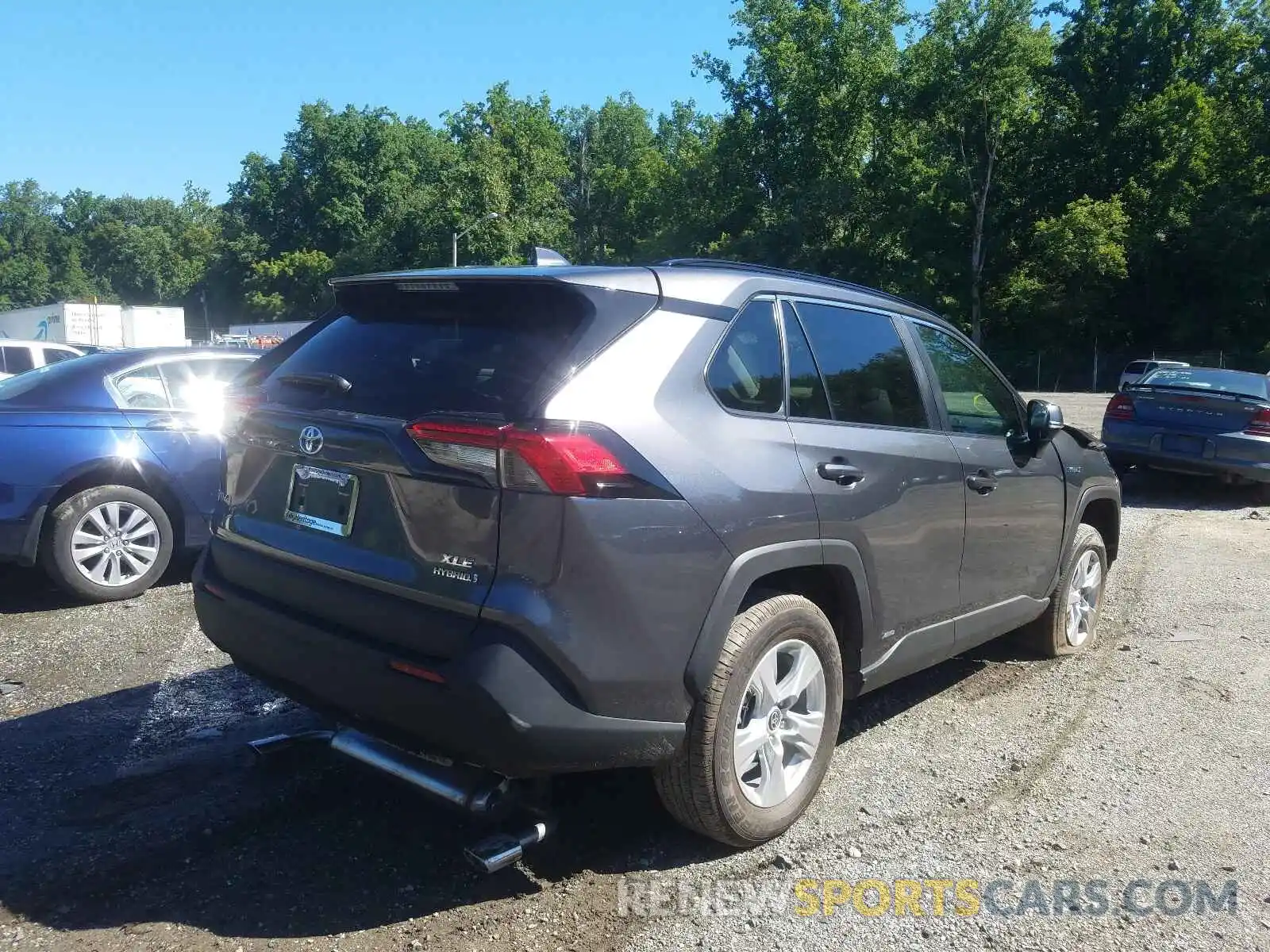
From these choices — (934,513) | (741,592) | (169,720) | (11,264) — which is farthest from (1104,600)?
(11,264)

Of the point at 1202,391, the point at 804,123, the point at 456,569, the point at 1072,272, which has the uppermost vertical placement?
the point at 804,123

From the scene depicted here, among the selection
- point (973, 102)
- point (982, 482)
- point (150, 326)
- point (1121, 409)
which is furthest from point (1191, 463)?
point (150, 326)

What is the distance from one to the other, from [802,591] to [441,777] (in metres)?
1.37

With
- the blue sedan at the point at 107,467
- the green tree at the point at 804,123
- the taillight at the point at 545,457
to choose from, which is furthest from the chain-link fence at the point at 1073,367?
the taillight at the point at 545,457

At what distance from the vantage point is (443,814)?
350 centimetres

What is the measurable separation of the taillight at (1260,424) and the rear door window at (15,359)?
736 inches

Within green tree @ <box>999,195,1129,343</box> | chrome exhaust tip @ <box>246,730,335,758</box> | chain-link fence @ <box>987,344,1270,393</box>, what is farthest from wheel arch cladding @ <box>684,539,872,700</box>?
chain-link fence @ <box>987,344,1270,393</box>

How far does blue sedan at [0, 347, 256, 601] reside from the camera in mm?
5855

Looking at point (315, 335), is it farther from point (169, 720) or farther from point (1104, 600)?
point (1104, 600)

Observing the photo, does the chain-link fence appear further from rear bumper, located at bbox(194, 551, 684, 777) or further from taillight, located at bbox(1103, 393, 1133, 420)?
rear bumper, located at bbox(194, 551, 684, 777)

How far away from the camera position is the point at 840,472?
3.45m

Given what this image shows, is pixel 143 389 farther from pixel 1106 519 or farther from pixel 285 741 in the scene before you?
pixel 1106 519

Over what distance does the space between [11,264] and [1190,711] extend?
12744cm

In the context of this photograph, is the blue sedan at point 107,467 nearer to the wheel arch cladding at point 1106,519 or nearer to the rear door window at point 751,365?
the rear door window at point 751,365
